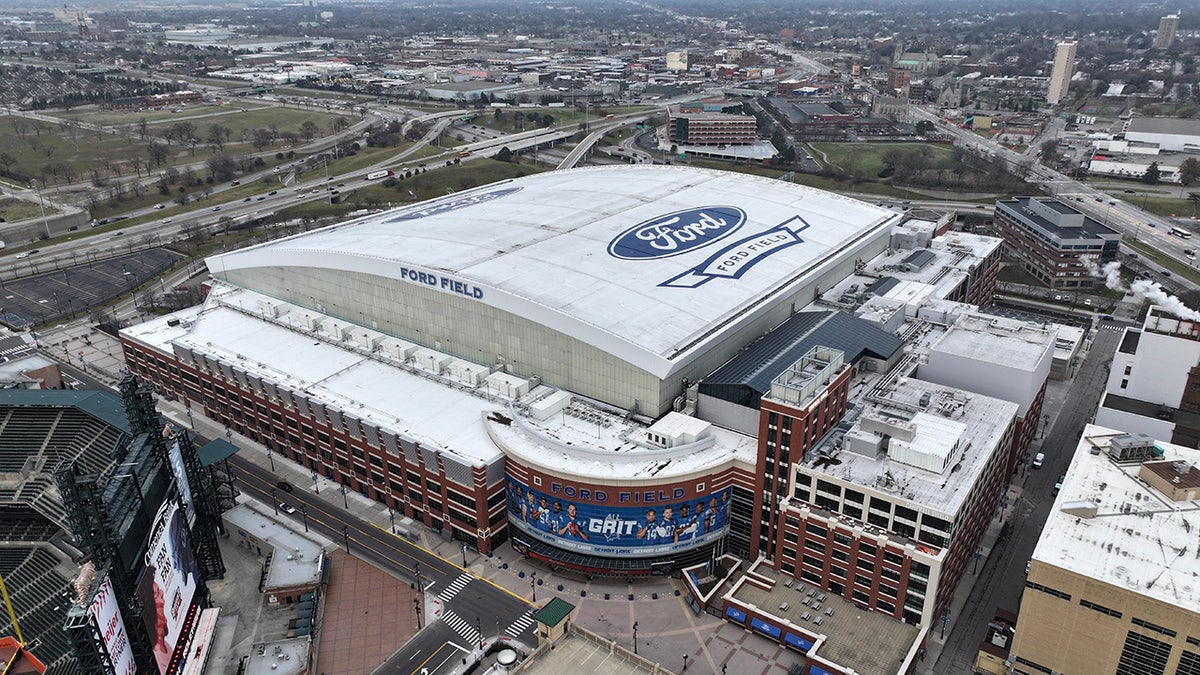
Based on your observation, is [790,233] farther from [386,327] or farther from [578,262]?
[386,327]

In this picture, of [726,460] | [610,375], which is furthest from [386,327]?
[726,460]

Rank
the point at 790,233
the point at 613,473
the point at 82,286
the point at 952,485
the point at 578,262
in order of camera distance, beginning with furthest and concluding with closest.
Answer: the point at 82,286, the point at 790,233, the point at 578,262, the point at 613,473, the point at 952,485

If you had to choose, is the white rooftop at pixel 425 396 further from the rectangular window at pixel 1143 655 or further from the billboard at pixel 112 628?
the billboard at pixel 112 628

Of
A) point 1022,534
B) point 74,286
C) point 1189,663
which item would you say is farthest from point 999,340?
point 74,286

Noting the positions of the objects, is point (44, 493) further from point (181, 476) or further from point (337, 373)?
point (337, 373)

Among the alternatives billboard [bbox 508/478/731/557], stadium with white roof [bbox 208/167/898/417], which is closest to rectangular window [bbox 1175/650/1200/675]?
billboard [bbox 508/478/731/557]

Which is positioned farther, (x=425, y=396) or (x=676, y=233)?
(x=676, y=233)

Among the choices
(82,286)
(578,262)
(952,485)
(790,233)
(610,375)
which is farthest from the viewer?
(82,286)
